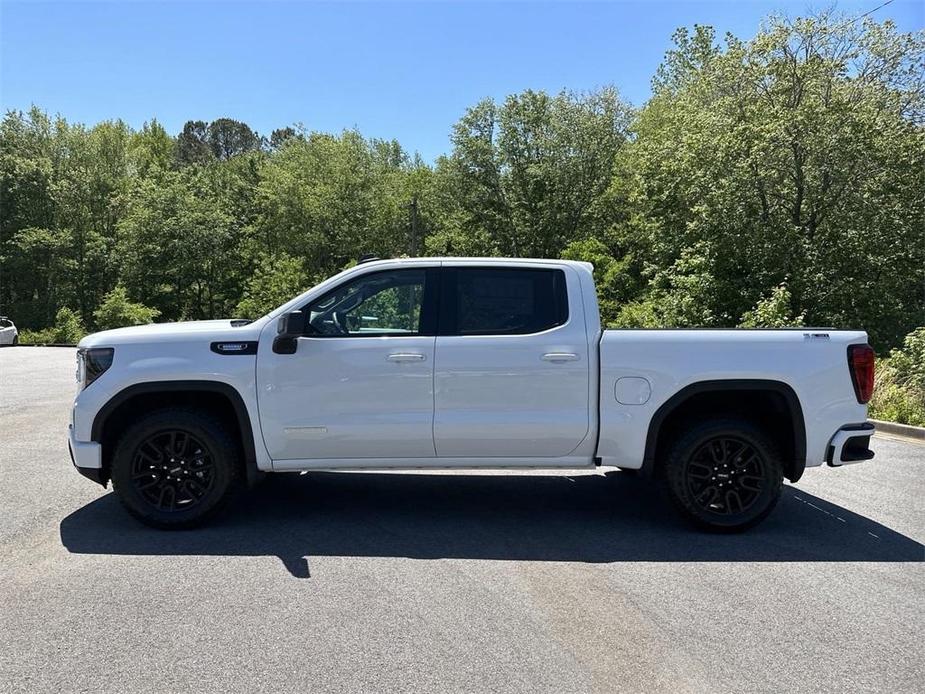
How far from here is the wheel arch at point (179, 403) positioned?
5055mm

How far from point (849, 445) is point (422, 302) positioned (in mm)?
3199

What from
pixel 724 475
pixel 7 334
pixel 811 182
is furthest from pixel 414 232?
pixel 724 475

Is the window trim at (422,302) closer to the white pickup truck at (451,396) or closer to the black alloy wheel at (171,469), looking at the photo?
the white pickup truck at (451,396)

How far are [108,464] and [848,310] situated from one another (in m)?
20.1

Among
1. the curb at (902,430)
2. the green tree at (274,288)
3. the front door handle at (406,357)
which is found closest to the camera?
the front door handle at (406,357)

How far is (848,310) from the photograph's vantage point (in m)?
20.2

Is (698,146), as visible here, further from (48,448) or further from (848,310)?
(48,448)

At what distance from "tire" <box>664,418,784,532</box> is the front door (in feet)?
5.94

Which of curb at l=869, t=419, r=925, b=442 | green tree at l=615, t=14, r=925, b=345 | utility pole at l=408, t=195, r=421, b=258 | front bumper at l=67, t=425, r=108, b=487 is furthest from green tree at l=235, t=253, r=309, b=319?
front bumper at l=67, t=425, r=108, b=487

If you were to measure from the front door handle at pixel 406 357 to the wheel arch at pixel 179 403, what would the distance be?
1091mm

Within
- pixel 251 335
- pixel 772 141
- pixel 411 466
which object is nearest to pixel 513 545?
pixel 411 466

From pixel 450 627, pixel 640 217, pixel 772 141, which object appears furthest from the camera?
pixel 640 217

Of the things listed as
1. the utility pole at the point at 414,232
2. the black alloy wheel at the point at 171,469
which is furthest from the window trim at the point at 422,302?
the utility pole at the point at 414,232

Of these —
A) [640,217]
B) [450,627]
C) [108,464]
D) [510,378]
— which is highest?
[640,217]
